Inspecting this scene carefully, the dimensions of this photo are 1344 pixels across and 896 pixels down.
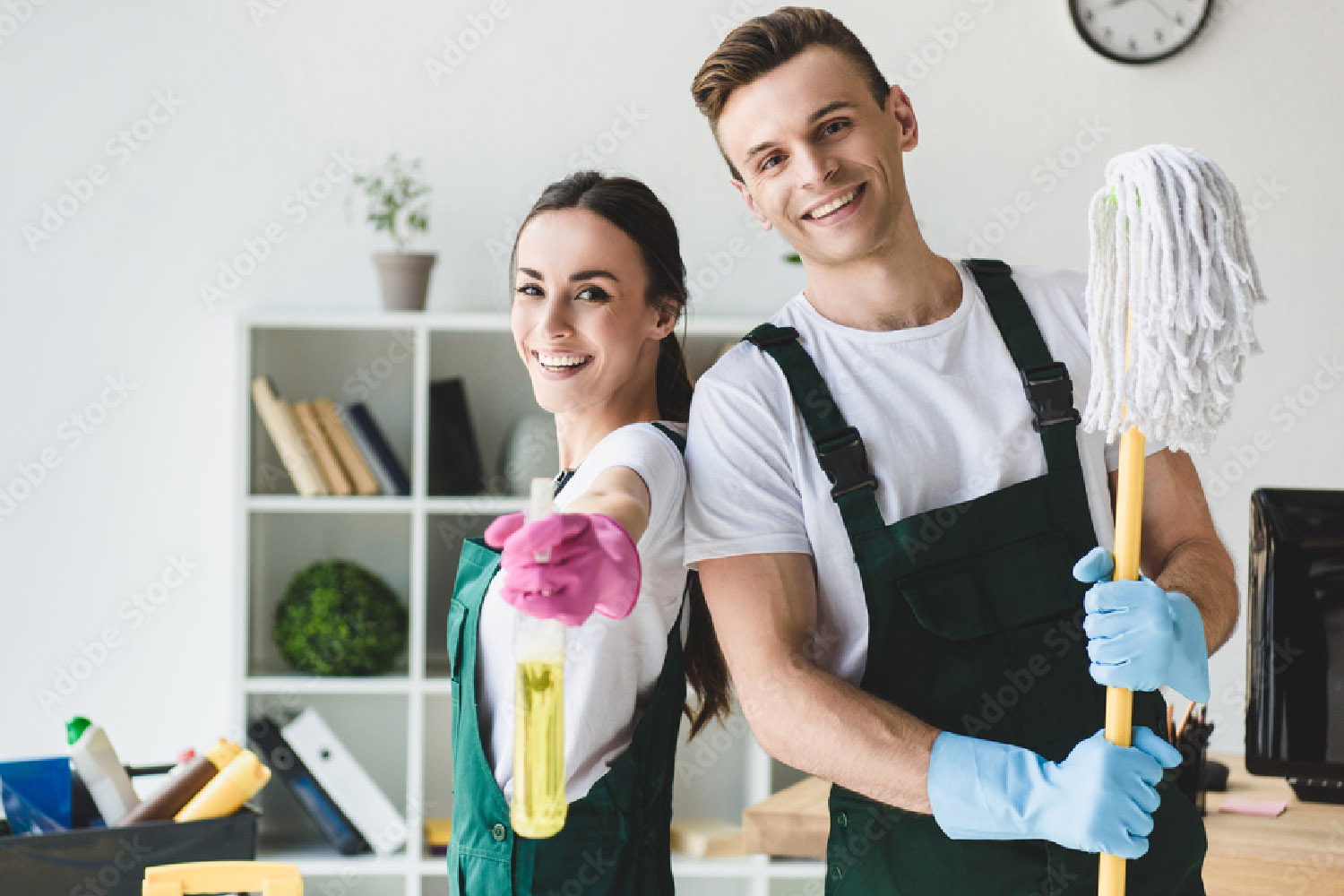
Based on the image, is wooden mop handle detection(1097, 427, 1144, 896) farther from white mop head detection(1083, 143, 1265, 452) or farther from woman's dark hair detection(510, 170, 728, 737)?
woman's dark hair detection(510, 170, 728, 737)

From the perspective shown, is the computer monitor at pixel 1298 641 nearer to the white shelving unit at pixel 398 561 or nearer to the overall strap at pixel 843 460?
the overall strap at pixel 843 460

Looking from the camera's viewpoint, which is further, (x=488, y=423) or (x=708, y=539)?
(x=488, y=423)

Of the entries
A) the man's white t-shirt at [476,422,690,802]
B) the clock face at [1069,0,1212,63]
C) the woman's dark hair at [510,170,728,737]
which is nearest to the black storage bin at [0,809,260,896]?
the man's white t-shirt at [476,422,690,802]

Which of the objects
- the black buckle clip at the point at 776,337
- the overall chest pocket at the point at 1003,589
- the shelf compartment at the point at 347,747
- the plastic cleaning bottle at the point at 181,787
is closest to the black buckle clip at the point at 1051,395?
the overall chest pocket at the point at 1003,589

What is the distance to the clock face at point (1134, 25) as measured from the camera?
309 centimetres

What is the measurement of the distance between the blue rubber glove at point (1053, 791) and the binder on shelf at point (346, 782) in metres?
1.98

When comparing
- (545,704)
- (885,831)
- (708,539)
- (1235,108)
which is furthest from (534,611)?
(1235,108)

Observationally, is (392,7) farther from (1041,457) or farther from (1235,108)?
(1041,457)

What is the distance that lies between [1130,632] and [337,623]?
211 centimetres

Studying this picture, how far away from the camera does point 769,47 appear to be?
1302 mm

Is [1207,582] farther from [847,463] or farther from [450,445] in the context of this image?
[450,445]

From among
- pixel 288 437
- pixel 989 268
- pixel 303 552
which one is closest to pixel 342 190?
pixel 288 437

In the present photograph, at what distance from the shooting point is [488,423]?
3100 mm

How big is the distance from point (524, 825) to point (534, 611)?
0.17 meters
